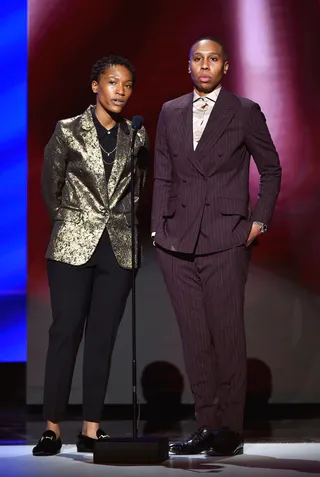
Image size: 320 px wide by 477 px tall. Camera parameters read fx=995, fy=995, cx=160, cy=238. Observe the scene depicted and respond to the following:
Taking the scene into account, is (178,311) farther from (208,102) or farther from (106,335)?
(208,102)

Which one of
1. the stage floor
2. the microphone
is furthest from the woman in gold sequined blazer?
the microphone

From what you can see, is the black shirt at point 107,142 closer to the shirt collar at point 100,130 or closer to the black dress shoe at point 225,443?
the shirt collar at point 100,130

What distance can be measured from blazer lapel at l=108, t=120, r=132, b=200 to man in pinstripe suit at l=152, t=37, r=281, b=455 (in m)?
0.20

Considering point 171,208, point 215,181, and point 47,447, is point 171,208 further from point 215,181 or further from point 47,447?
point 47,447

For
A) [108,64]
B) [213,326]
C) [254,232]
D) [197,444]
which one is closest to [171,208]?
[254,232]

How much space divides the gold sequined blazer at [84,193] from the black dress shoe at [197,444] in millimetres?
753

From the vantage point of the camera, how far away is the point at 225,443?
13.2 feet

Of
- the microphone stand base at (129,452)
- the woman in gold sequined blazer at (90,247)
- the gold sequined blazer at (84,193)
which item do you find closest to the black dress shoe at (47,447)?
the woman in gold sequined blazer at (90,247)

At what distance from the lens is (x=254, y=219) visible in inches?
161

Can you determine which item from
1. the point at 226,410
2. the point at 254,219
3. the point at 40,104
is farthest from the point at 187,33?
the point at 226,410

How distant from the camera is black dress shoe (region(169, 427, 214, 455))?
4051 millimetres

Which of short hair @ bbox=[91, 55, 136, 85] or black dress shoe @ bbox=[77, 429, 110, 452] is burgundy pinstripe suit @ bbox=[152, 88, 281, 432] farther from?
black dress shoe @ bbox=[77, 429, 110, 452]

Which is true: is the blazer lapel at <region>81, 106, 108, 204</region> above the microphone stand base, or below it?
above

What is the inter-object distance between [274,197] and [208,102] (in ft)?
1.60
